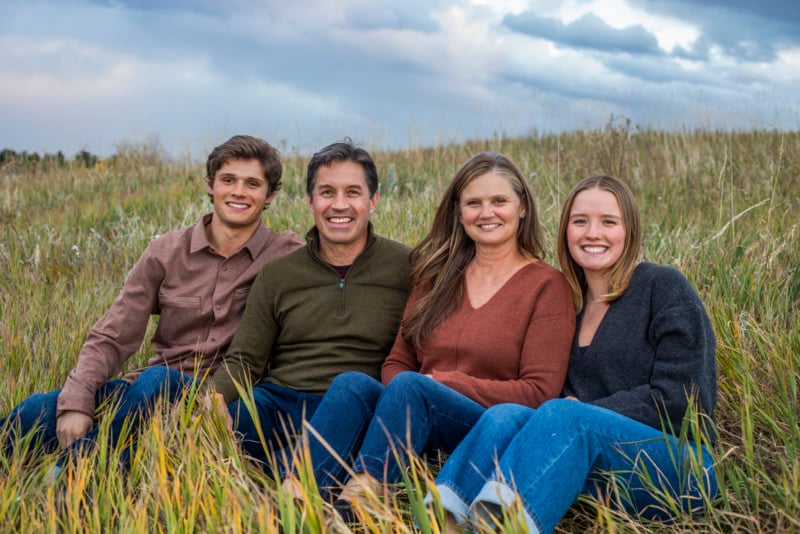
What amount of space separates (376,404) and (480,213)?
2.96ft

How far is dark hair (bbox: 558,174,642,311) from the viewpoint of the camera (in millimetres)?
2990

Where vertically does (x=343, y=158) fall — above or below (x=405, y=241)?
above

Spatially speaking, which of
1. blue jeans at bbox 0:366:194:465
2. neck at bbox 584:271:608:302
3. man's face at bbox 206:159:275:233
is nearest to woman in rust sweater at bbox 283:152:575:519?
neck at bbox 584:271:608:302

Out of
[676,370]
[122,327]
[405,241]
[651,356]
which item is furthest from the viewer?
[405,241]

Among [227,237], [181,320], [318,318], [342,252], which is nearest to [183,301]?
[181,320]

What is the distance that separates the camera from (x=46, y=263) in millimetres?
6168

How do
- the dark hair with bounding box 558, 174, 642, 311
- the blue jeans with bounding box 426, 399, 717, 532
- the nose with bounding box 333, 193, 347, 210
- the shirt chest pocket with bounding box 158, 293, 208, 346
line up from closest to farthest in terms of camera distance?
the blue jeans with bounding box 426, 399, 717, 532 < the dark hair with bounding box 558, 174, 642, 311 < the nose with bounding box 333, 193, 347, 210 < the shirt chest pocket with bounding box 158, 293, 208, 346

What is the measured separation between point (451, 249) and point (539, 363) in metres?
0.71

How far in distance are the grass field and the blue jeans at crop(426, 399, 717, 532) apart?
93mm

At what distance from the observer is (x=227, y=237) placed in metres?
3.69

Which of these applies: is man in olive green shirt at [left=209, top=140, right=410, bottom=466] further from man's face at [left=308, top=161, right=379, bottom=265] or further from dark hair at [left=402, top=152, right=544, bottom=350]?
dark hair at [left=402, top=152, right=544, bottom=350]

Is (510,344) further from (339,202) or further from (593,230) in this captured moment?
(339,202)

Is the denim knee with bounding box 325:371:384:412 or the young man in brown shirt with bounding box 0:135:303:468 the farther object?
the young man in brown shirt with bounding box 0:135:303:468

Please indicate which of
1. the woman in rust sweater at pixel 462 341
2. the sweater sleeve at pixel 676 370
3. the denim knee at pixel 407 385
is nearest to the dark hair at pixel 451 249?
the woman in rust sweater at pixel 462 341
